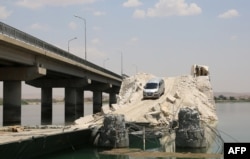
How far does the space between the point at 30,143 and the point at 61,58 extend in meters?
30.7

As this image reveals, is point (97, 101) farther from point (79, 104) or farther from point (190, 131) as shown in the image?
point (190, 131)

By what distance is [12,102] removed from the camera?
160ft

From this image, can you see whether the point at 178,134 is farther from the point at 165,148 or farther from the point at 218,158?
the point at 218,158

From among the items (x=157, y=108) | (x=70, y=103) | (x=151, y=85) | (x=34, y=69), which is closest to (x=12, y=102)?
(x=34, y=69)

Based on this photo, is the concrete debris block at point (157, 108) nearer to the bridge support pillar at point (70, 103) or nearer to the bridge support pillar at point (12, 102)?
the bridge support pillar at point (12, 102)

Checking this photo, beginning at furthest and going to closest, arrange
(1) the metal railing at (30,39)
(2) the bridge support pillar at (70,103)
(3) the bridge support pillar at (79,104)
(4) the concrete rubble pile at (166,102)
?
(3) the bridge support pillar at (79,104) < (2) the bridge support pillar at (70,103) < (4) the concrete rubble pile at (166,102) < (1) the metal railing at (30,39)

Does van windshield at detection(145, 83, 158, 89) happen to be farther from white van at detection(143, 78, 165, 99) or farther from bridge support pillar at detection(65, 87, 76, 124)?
bridge support pillar at detection(65, 87, 76, 124)

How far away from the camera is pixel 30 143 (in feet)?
79.1

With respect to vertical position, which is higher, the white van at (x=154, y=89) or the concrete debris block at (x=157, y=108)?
the white van at (x=154, y=89)

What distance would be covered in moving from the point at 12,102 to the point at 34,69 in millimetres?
4524

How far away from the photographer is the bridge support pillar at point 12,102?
4878 centimetres

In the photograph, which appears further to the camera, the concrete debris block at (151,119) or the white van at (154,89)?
the white van at (154,89)

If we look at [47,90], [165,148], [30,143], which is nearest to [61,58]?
[47,90]

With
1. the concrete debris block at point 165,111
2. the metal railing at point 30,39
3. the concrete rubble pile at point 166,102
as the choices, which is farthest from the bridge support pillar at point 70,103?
the concrete debris block at point 165,111
